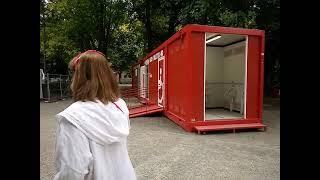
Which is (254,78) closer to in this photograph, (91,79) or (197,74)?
(197,74)

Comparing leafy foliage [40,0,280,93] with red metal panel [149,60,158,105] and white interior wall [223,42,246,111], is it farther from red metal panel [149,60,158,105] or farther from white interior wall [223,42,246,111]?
white interior wall [223,42,246,111]

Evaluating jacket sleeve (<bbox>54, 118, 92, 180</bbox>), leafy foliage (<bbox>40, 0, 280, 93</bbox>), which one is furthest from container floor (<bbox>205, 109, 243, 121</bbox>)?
jacket sleeve (<bbox>54, 118, 92, 180</bbox>)

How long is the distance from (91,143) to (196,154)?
530 centimetres

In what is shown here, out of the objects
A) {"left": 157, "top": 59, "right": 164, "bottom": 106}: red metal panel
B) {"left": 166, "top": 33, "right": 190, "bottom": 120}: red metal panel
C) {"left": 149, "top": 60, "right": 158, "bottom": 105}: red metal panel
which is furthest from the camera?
{"left": 149, "top": 60, "right": 158, "bottom": 105}: red metal panel

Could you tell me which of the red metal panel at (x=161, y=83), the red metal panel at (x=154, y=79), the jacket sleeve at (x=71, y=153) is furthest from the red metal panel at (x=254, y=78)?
the jacket sleeve at (x=71, y=153)

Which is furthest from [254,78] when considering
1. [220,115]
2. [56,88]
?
[56,88]

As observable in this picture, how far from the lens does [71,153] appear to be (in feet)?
6.43

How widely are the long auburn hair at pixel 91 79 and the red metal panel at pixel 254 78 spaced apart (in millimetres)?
8806

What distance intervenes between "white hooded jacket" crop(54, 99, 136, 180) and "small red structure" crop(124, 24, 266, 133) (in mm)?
7470

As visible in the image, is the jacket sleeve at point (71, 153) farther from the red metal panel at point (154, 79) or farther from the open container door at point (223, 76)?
the red metal panel at point (154, 79)

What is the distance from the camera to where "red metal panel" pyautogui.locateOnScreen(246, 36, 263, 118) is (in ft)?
34.2
